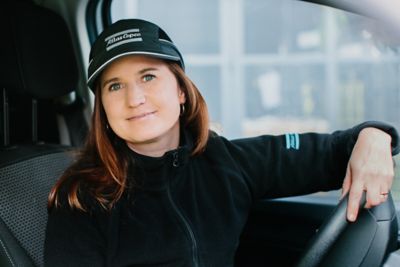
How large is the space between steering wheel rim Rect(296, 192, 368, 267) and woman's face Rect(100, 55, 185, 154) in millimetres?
455

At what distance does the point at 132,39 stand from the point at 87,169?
36 cm

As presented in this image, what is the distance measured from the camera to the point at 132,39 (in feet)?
4.07

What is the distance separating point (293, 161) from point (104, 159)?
0.50m

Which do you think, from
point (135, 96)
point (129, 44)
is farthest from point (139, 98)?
point (129, 44)

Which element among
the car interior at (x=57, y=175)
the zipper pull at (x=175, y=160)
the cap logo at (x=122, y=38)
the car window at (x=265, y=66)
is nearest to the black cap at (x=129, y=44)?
the cap logo at (x=122, y=38)

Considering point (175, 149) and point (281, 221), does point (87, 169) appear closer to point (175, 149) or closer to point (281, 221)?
point (175, 149)

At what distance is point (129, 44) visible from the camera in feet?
4.03

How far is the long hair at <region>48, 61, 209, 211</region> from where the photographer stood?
1.26 metres

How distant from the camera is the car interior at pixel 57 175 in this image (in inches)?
41.0

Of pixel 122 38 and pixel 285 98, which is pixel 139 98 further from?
pixel 285 98

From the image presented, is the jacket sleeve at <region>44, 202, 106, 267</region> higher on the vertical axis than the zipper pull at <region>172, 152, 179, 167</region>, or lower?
lower

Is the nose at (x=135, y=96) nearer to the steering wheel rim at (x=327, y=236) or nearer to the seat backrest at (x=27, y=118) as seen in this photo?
the seat backrest at (x=27, y=118)

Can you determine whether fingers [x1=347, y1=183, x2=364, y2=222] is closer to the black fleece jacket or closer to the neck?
the black fleece jacket

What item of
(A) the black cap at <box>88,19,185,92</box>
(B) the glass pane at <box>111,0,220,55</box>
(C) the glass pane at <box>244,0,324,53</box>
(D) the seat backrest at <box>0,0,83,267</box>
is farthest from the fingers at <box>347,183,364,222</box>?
(C) the glass pane at <box>244,0,324,53</box>
